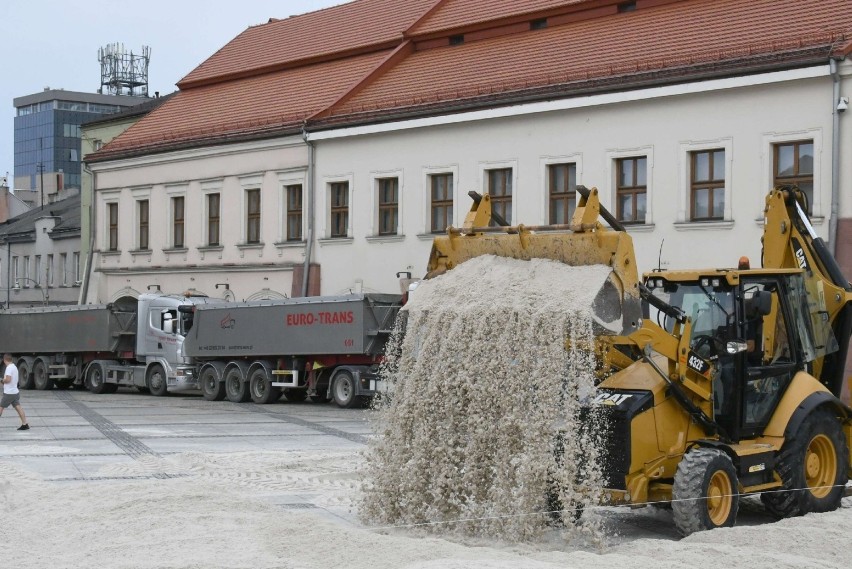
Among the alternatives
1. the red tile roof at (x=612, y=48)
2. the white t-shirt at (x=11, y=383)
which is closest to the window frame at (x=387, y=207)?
the red tile roof at (x=612, y=48)

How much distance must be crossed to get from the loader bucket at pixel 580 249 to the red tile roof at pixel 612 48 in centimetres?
1740

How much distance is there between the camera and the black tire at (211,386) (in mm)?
34500

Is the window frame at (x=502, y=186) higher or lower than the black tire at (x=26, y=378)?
higher

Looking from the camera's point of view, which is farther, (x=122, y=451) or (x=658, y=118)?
(x=658, y=118)

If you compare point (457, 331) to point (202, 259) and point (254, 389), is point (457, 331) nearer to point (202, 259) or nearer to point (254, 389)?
point (254, 389)

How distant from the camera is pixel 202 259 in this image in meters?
44.1

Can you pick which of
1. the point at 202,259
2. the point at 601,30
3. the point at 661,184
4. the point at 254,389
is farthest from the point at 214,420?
the point at 202,259

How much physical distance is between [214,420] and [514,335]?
16.6 metres

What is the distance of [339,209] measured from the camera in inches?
1554

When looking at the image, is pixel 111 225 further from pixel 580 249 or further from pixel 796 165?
pixel 580 249

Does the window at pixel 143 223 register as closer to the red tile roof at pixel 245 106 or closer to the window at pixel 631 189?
the red tile roof at pixel 245 106

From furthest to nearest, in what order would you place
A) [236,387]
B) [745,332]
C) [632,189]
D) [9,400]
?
[236,387] < [632,189] < [9,400] < [745,332]

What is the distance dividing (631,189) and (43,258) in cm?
4252

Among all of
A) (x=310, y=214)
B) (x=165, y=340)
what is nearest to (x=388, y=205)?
(x=310, y=214)
